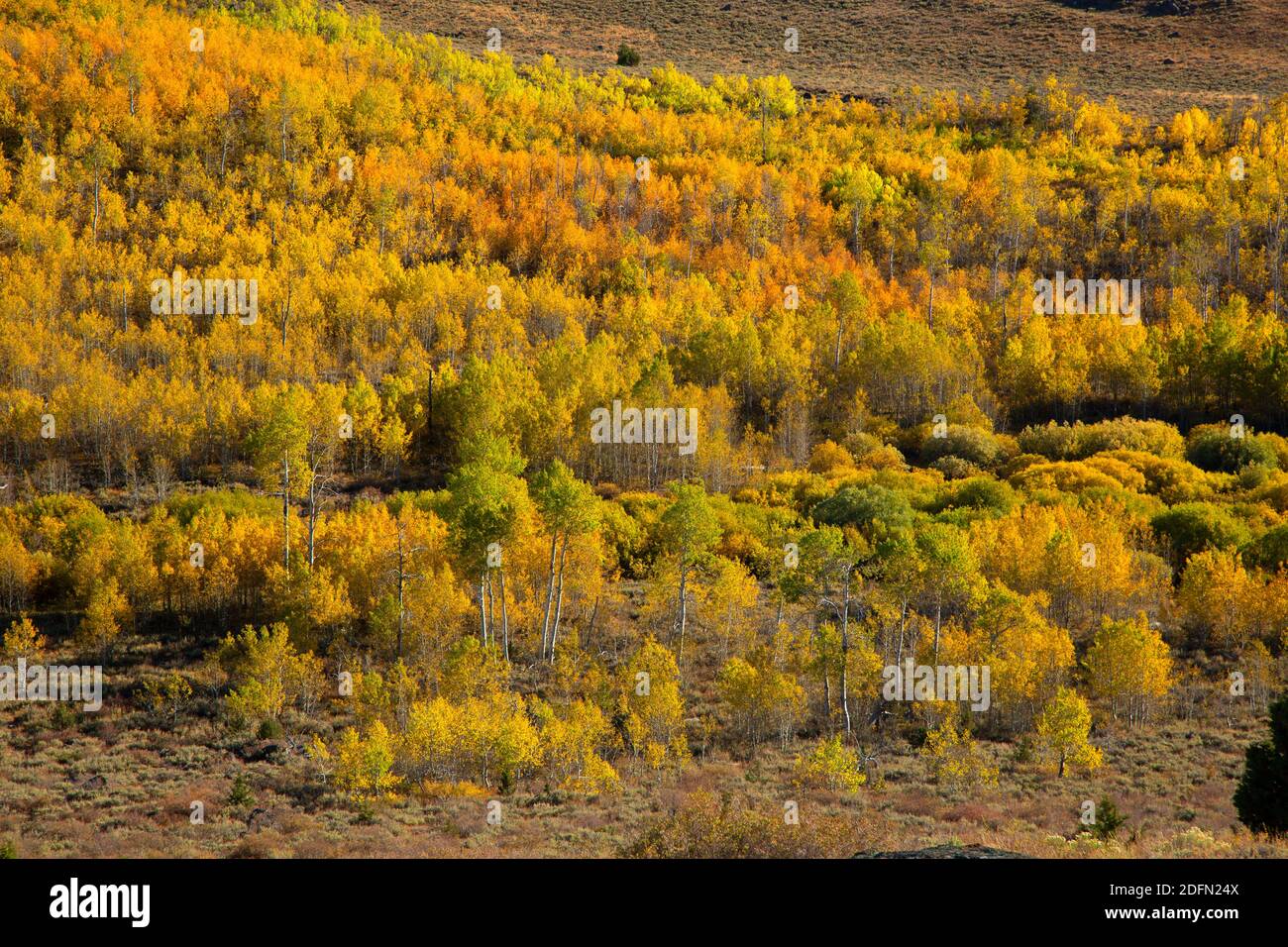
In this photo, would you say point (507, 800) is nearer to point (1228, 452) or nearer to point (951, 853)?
point (951, 853)

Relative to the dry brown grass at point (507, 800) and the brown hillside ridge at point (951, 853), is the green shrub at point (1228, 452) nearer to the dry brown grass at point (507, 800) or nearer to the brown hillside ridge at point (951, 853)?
the dry brown grass at point (507, 800)

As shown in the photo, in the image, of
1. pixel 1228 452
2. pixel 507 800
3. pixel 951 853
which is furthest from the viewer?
pixel 1228 452

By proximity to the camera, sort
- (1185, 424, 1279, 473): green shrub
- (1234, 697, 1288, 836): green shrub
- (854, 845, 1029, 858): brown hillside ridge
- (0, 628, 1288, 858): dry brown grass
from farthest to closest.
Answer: (1185, 424, 1279, 473): green shrub
(0, 628, 1288, 858): dry brown grass
(1234, 697, 1288, 836): green shrub
(854, 845, 1029, 858): brown hillside ridge

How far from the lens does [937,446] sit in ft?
298

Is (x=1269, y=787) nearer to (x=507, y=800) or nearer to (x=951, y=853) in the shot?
(x=951, y=853)

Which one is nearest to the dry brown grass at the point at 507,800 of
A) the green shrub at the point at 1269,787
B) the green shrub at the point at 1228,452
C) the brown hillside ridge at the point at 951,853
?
the green shrub at the point at 1269,787

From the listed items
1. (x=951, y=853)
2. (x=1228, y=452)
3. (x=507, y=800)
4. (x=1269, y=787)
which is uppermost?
(x=1228, y=452)

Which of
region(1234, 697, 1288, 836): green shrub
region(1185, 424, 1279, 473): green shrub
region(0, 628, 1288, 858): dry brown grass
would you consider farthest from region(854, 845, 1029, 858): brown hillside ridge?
region(1185, 424, 1279, 473): green shrub

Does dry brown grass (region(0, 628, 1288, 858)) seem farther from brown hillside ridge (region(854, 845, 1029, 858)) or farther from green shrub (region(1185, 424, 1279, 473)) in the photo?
green shrub (region(1185, 424, 1279, 473))

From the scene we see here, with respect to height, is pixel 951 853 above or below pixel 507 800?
above

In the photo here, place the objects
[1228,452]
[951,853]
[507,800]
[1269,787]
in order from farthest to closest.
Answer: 1. [1228,452]
2. [507,800]
3. [1269,787]
4. [951,853]

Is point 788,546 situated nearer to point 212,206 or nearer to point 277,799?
point 277,799

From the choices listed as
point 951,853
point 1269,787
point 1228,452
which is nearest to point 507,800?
point 951,853

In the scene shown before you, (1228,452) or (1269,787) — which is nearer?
(1269,787)
